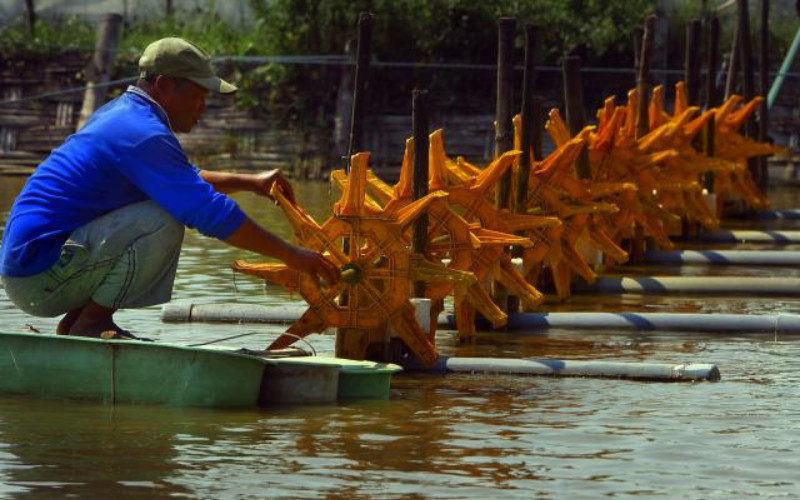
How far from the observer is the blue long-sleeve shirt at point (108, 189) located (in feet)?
26.3

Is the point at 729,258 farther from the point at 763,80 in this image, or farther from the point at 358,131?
the point at 763,80

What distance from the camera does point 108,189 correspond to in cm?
821

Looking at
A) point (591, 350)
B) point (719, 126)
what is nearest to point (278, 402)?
point (591, 350)

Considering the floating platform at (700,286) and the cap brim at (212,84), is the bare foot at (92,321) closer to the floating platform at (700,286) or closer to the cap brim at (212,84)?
the cap brim at (212,84)

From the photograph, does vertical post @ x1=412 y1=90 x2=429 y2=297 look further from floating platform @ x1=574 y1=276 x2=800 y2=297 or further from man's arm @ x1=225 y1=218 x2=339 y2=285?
floating platform @ x1=574 y1=276 x2=800 y2=297

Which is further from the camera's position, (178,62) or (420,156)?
(420,156)

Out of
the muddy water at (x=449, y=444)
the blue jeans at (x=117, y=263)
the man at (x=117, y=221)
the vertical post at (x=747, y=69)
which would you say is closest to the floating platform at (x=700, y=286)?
the muddy water at (x=449, y=444)

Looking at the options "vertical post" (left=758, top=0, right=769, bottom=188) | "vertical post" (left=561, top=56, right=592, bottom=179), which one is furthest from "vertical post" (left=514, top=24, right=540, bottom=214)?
"vertical post" (left=758, top=0, right=769, bottom=188)

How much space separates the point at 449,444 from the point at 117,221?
1.66 meters

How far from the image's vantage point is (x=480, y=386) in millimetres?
9250

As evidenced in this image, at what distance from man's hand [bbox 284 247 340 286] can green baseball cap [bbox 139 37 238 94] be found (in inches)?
30.2

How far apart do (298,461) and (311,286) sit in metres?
2.30

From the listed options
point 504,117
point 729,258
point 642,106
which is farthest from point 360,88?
point 642,106

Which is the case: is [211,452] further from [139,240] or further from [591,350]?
[591,350]
